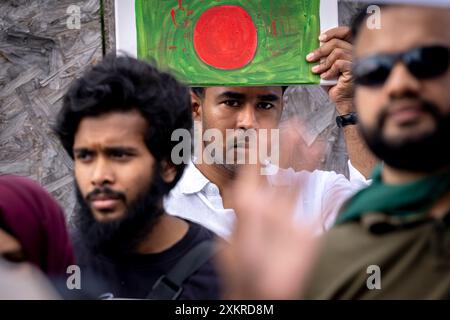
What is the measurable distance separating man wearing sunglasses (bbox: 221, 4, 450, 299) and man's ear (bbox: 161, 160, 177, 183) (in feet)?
1.52

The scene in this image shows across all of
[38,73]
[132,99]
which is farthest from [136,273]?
[38,73]

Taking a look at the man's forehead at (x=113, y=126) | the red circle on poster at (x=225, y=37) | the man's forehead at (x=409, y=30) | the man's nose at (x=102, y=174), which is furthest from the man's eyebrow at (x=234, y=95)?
the man's forehead at (x=409, y=30)

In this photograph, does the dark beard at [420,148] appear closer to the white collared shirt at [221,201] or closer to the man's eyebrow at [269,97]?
the white collared shirt at [221,201]

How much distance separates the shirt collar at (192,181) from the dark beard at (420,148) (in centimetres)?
Result: 77

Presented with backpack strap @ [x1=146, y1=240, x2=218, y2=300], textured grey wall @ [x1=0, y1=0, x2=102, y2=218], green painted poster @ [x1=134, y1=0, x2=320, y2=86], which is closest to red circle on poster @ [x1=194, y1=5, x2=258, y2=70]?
green painted poster @ [x1=134, y1=0, x2=320, y2=86]

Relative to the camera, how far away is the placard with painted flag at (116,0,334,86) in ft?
6.00

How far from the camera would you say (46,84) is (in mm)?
2213

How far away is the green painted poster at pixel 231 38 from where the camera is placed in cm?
183

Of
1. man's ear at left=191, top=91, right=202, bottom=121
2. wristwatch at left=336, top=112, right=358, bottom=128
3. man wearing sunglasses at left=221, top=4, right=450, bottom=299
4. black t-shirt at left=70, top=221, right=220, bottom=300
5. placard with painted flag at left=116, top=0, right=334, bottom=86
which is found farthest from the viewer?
man's ear at left=191, top=91, right=202, bottom=121

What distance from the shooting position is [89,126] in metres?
1.50

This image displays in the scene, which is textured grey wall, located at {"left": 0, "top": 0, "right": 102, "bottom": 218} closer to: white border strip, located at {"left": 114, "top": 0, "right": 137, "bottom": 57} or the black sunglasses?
white border strip, located at {"left": 114, "top": 0, "right": 137, "bottom": 57}

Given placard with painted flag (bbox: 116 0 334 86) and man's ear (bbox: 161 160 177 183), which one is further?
placard with painted flag (bbox: 116 0 334 86)

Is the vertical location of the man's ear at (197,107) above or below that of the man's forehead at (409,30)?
above

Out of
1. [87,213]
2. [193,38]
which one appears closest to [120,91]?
[87,213]
